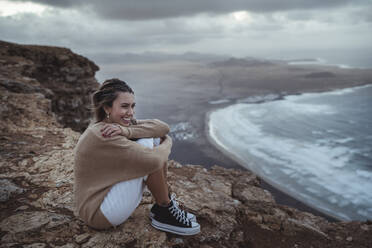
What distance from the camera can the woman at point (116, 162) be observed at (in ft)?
6.59

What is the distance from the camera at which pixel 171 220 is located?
8.43 ft

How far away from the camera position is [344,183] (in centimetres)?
1373

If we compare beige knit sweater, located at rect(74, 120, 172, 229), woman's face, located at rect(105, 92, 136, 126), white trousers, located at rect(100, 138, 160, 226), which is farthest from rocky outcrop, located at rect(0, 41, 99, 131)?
white trousers, located at rect(100, 138, 160, 226)

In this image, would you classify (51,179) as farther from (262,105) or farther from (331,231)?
(262,105)

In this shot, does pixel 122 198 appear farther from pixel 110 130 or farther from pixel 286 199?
pixel 286 199

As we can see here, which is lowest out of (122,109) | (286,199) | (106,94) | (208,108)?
(286,199)

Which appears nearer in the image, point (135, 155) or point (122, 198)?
point (135, 155)

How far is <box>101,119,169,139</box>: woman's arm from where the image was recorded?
79.0 inches

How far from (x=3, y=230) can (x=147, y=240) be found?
1556 mm

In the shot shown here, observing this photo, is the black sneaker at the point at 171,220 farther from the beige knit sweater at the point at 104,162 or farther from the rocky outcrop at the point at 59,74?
the rocky outcrop at the point at 59,74

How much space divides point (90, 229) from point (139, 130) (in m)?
1.33

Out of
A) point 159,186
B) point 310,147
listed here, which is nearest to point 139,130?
point 159,186

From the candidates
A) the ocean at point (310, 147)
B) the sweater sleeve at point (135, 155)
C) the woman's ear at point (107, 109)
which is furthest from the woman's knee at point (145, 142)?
the ocean at point (310, 147)

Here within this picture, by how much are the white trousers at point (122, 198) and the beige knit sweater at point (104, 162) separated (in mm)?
57
